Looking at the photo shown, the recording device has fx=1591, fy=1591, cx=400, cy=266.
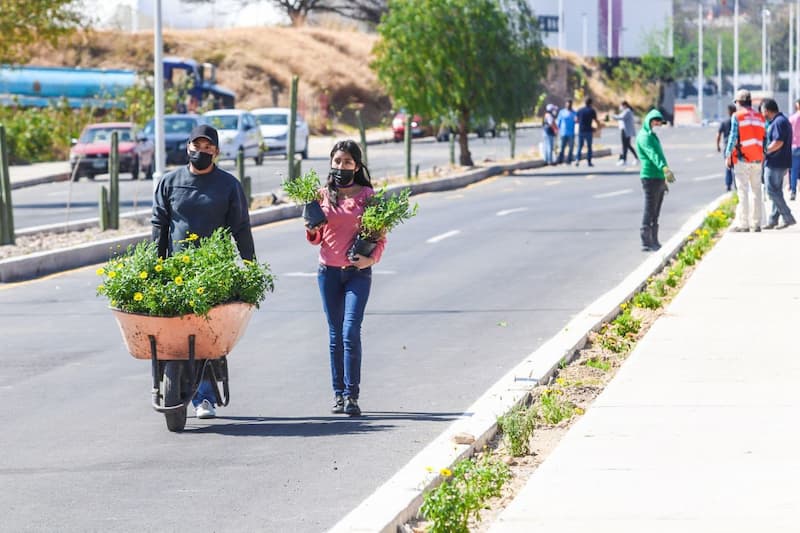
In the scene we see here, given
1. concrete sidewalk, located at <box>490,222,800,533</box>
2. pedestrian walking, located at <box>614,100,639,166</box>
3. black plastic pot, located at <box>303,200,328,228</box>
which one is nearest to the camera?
concrete sidewalk, located at <box>490,222,800,533</box>

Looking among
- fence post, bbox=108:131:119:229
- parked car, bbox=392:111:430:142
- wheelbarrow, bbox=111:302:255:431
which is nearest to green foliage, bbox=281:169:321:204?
wheelbarrow, bbox=111:302:255:431

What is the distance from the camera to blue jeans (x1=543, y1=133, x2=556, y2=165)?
45916 mm

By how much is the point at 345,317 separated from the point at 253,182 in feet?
94.2

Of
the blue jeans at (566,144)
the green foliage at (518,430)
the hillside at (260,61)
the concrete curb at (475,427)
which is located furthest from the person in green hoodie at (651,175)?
the hillside at (260,61)

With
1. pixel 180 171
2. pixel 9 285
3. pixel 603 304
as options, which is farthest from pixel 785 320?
pixel 9 285

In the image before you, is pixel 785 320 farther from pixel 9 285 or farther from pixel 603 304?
pixel 9 285

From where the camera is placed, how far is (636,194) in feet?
108

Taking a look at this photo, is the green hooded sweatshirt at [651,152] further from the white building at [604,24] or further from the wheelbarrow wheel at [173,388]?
the white building at [604,24]

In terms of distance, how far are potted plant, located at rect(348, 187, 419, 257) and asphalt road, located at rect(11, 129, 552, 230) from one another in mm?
8283

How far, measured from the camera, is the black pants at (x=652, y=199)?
20516 millimetres

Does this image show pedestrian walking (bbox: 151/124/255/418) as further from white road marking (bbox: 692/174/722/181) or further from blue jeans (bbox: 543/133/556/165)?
blue jeans (bbox: 543/133/556/165)

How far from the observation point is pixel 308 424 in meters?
9.71

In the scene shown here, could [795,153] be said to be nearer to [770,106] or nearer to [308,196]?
[770,106]

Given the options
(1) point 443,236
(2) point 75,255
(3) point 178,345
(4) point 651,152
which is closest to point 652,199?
(4) point 651,152
